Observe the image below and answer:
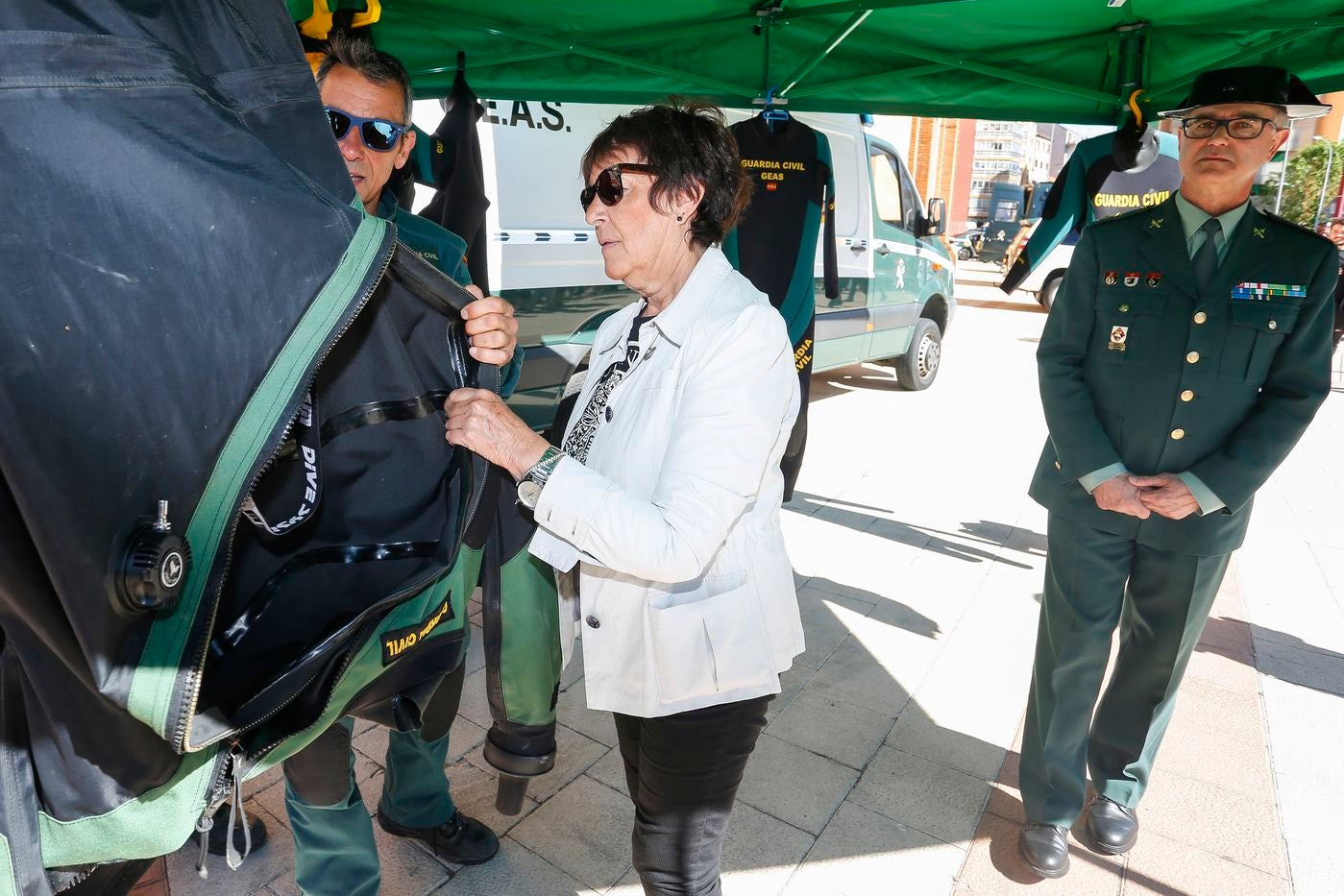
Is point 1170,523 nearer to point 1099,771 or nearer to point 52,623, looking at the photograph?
point 1099,771

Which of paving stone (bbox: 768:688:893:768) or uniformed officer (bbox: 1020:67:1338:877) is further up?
uniformed officer (bbox: 1020:67:1338:877)

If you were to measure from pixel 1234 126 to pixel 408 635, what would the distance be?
2343mm

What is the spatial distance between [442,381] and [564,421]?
0.56 meters

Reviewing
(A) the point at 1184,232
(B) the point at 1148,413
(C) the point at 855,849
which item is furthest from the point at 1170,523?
(C) the point at 855,849

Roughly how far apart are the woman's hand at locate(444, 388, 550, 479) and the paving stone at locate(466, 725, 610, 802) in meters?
1.64

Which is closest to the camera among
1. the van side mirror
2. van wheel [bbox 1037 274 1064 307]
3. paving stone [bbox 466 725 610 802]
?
paving stone [bbox 466 725 610 802]

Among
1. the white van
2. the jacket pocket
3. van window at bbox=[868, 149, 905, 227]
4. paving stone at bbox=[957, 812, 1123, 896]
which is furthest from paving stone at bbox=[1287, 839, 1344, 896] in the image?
van window at bbox=[868, 149, 905, 227]

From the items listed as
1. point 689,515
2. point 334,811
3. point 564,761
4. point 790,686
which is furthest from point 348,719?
point 790,686

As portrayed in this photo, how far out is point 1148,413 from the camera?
2.29 m

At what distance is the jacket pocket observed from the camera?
1524mm

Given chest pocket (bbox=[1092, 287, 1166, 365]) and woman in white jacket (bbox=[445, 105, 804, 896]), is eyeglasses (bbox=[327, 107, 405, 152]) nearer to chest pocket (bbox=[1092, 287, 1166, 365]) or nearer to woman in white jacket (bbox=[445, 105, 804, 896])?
woman in white jacket (bbox=[445, 105, 804, 896])

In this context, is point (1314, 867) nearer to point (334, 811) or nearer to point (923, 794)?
point (923, 794)

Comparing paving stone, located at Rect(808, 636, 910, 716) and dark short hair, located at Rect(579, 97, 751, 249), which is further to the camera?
paving stone, located at Rect(808, 636, 910, 716)

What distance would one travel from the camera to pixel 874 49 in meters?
3.72
